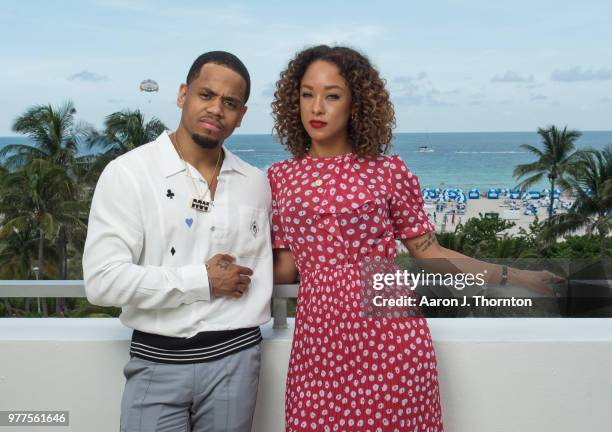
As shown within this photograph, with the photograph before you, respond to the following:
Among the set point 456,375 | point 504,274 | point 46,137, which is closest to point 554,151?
point 46,137

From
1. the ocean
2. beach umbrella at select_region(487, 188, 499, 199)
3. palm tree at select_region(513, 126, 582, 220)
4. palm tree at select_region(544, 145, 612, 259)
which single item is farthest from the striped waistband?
beach umbrella at select_region(487, 188, 499, 199)

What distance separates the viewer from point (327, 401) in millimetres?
2236

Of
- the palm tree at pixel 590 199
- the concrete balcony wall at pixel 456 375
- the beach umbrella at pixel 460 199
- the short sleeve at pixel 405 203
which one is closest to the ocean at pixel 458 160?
the beach umbrella at pixel 460 199

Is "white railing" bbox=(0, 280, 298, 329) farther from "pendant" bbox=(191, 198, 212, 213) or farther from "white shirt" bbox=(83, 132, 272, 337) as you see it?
"pendant" bbox=(191, 198, 212, 213)

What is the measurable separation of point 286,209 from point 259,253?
0.17m

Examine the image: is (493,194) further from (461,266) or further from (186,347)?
(186,347)

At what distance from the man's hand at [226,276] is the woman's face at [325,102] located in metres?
0.53

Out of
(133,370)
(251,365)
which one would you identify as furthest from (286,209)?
(133,370)

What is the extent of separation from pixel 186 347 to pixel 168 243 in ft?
1.06

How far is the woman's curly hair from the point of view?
2367 millimetres

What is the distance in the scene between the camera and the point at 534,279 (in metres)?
2.53

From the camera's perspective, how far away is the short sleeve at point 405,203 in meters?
2.37

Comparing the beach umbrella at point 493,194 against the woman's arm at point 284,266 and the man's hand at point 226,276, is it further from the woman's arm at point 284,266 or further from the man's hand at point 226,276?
the man's hand at point 226,276

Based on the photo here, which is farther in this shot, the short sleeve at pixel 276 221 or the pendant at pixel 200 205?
the short sleeve at pixel 276 221
